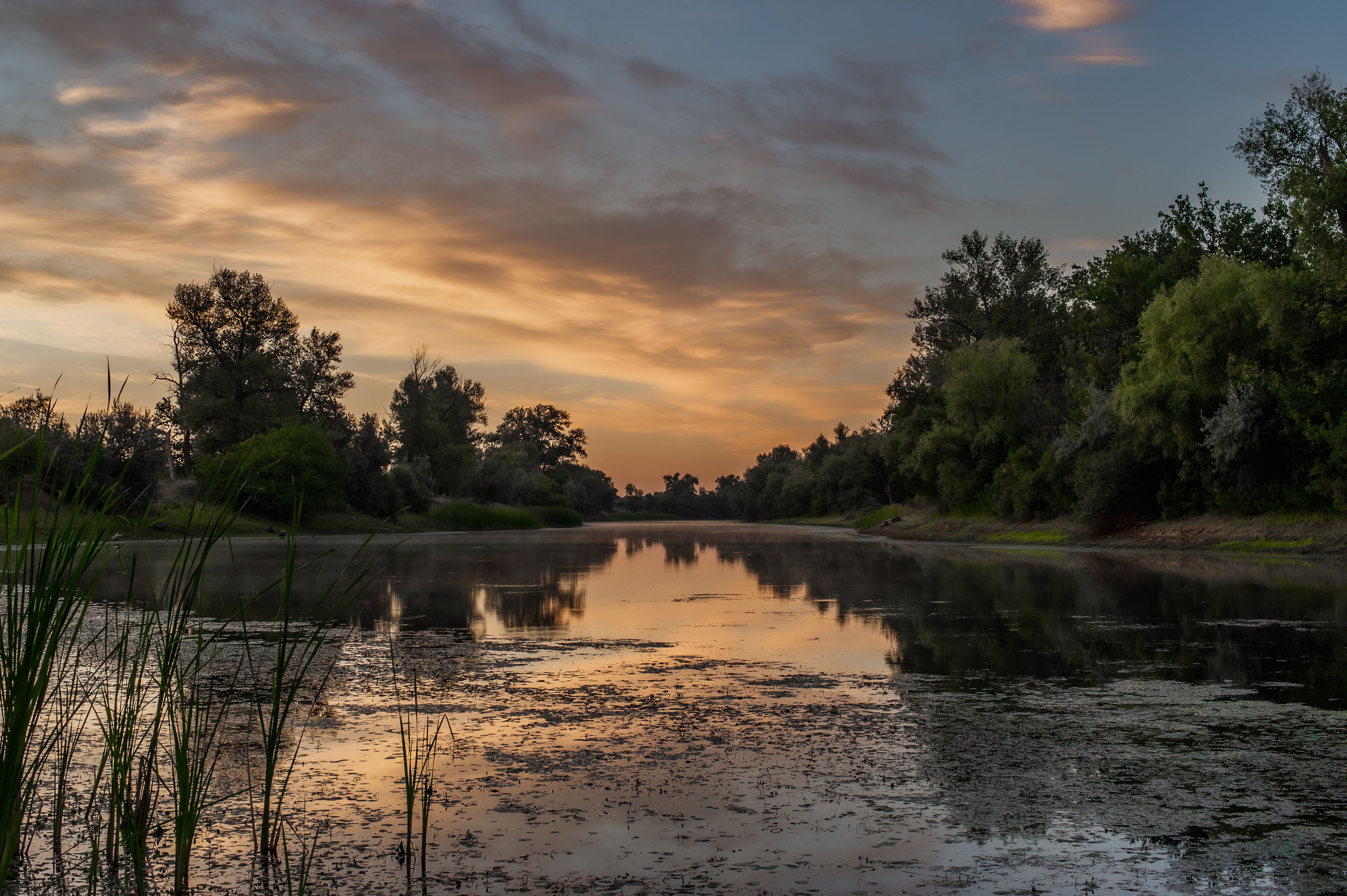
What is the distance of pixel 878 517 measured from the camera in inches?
2662

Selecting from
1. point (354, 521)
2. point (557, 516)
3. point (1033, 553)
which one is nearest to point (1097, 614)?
point (1033, 553)

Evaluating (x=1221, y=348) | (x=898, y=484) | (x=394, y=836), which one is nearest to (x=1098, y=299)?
(x=1221, y=348)

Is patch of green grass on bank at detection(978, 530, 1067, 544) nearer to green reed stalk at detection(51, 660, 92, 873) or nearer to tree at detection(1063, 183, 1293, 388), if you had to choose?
tree at detection(1063, 183, 1293, 388)

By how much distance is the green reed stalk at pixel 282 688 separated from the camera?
389 centimetres

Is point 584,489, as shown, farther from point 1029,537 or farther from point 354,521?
point 1029,537

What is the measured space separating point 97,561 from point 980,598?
74.7 ft

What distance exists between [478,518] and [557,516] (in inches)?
855

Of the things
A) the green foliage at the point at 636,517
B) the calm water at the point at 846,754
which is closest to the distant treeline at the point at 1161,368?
the calm water at the point at 846,754

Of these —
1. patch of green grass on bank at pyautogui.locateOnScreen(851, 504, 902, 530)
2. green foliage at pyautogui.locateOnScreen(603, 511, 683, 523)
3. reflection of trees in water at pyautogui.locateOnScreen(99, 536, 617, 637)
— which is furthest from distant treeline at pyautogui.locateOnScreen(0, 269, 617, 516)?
green foliage at pyautogui.locateOnScreen(603, 511, 683, 523)

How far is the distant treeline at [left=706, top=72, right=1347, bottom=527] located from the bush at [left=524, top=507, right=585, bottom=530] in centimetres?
3596

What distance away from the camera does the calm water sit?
3.92 meters

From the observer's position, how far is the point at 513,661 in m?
9.49

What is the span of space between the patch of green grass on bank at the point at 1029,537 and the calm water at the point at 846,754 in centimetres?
2402

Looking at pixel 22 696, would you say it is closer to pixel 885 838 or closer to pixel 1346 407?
pixel 885 838
